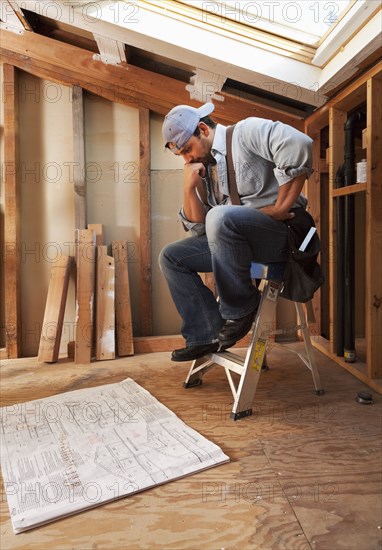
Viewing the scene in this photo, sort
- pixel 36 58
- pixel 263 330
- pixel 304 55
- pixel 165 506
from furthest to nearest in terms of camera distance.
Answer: pixel 36 58 → pixel 304 55 → pixel 263 330 → pixel 165 506

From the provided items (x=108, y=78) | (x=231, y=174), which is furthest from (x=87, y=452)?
(x=108, y=78)

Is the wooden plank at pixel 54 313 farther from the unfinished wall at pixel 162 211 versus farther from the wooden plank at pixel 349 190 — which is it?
the wooden plank at pixel 349 190

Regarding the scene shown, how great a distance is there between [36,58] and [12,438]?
6.85 ft

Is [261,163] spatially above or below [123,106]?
below

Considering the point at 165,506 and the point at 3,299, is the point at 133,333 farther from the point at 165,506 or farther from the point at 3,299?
the point at 165,506

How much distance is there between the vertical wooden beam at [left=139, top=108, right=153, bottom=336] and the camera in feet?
8.42

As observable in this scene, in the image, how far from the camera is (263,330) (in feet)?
5.21

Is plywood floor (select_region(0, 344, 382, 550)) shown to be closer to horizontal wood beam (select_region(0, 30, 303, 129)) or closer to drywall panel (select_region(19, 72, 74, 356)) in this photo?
drywall panel (select_region(19, 72, 74, 356))

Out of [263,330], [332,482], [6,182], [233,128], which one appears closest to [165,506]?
[332,482]

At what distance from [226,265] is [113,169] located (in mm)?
1428

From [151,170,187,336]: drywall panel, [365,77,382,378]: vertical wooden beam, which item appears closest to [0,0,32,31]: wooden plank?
[151,170,187,336]: drywall panel

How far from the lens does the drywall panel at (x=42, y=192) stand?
2.52 m

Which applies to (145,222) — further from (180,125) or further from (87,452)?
(87,452)

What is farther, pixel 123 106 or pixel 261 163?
pixel 123 106
